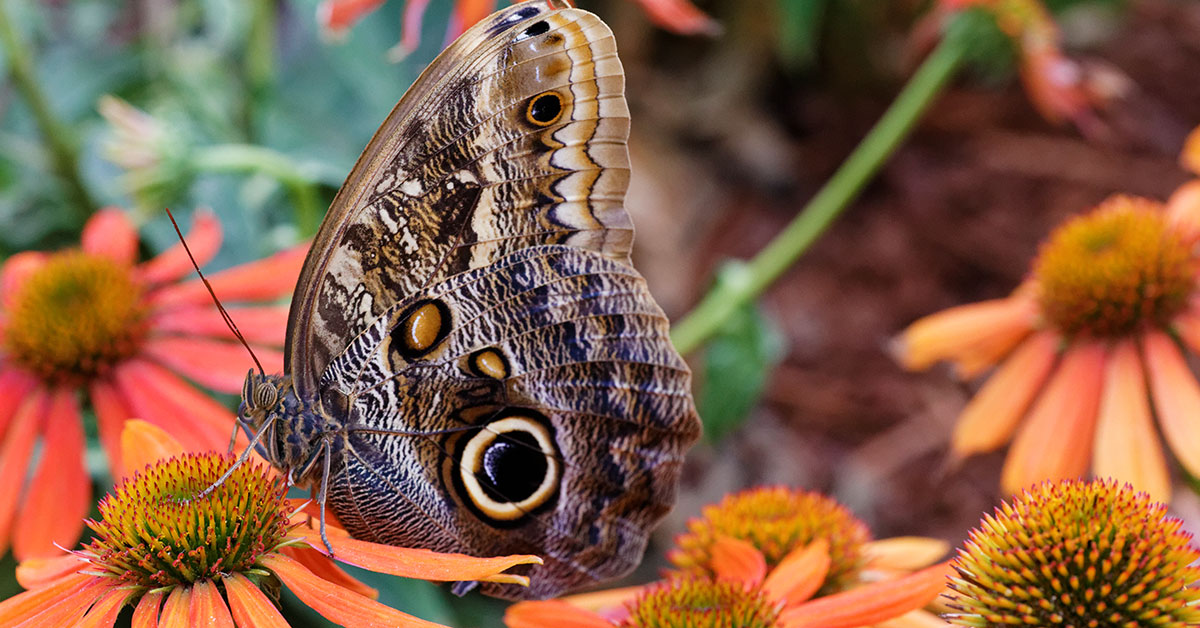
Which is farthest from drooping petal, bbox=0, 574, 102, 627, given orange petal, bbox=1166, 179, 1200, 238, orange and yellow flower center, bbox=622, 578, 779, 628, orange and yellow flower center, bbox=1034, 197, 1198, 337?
orange petal, bbox=1166, 179, 1200, 238

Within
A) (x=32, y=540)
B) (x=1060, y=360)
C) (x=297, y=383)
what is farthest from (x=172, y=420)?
(x=1060, y=360)

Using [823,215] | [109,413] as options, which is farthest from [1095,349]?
[109,413]

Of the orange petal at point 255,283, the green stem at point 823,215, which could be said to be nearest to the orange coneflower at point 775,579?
the orange petal at point 255,283

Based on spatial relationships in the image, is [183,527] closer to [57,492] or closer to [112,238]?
[57,492]

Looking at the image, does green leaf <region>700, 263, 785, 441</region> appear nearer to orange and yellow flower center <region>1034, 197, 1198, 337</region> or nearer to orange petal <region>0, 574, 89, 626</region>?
orange and yellow flower center <region>1034, 197, 1198, 337</region>

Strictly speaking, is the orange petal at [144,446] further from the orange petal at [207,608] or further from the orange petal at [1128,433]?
the orange petal at [1128,433]

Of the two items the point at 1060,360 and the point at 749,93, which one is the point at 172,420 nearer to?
the point at 1060,360
